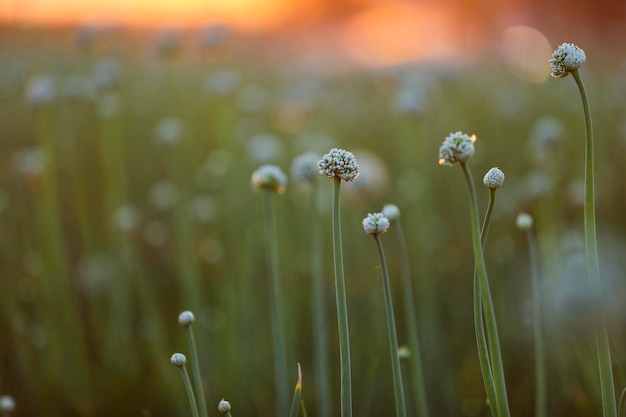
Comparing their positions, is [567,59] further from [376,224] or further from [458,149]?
[376,224]

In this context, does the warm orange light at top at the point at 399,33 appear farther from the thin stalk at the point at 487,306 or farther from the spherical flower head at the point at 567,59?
the thin stalk at the point at 487,306

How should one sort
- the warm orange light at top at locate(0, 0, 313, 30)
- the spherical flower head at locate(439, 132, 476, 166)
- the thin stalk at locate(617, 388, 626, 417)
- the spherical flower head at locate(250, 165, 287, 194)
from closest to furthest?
the spherical flower head at locate(439, 132, 476, 166), the thin stalk at locate(617, 388, 626, 417), the spherical flower head at locate(250, 165, 287, 194), the warm orange light at top at locate(0, 0, 313, 30)

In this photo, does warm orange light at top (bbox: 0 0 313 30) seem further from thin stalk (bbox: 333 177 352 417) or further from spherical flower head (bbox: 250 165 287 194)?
thin stalk (bbox: 333 177 352 417)

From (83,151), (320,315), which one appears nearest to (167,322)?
(320,315)

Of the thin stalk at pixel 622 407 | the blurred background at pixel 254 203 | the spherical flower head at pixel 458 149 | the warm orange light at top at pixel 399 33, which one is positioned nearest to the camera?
the spherical flower head at pixel 458 149

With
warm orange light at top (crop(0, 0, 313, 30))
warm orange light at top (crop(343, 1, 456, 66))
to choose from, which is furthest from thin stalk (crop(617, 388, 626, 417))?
warm orange light at top (crop(343, 1, 456, 66))

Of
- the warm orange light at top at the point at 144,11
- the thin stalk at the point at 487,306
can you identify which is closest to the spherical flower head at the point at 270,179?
the thin stalk at the point at 487,306

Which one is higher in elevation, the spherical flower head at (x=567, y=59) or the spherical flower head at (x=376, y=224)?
the spherical flower head at (x=567, y=59)
